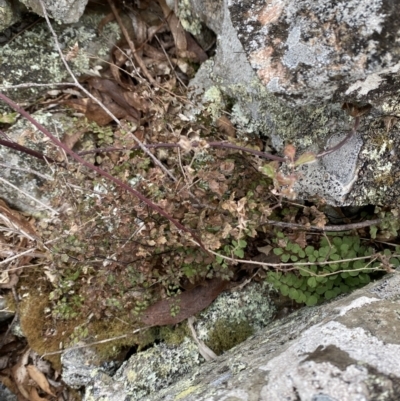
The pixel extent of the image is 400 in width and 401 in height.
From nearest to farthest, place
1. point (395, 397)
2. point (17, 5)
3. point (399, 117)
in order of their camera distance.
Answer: point (395, 397), point (399, 117), point (17, 5)

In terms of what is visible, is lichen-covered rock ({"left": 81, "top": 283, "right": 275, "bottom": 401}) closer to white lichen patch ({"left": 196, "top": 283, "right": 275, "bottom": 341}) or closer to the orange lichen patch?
white lichen patch ({"left": 196, "top": 283, "right": 275, "bottom": 341})

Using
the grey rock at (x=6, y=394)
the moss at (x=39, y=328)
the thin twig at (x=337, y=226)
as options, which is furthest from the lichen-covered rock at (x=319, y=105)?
the grey rock at (x=6, y=394)

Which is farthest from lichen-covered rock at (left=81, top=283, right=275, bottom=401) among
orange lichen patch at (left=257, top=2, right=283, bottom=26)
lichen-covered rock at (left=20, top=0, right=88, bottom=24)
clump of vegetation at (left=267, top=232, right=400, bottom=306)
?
lichen-covered rock at (left=20, top=0, right=88, bottom=24)

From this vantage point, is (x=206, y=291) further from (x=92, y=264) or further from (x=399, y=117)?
(x=399, y=117)

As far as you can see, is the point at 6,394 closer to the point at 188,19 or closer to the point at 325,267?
the point at 325,267

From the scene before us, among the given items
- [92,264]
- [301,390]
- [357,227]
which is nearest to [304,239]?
[357,227]

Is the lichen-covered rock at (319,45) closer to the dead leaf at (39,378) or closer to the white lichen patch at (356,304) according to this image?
the white lichen patch at (356,304)
